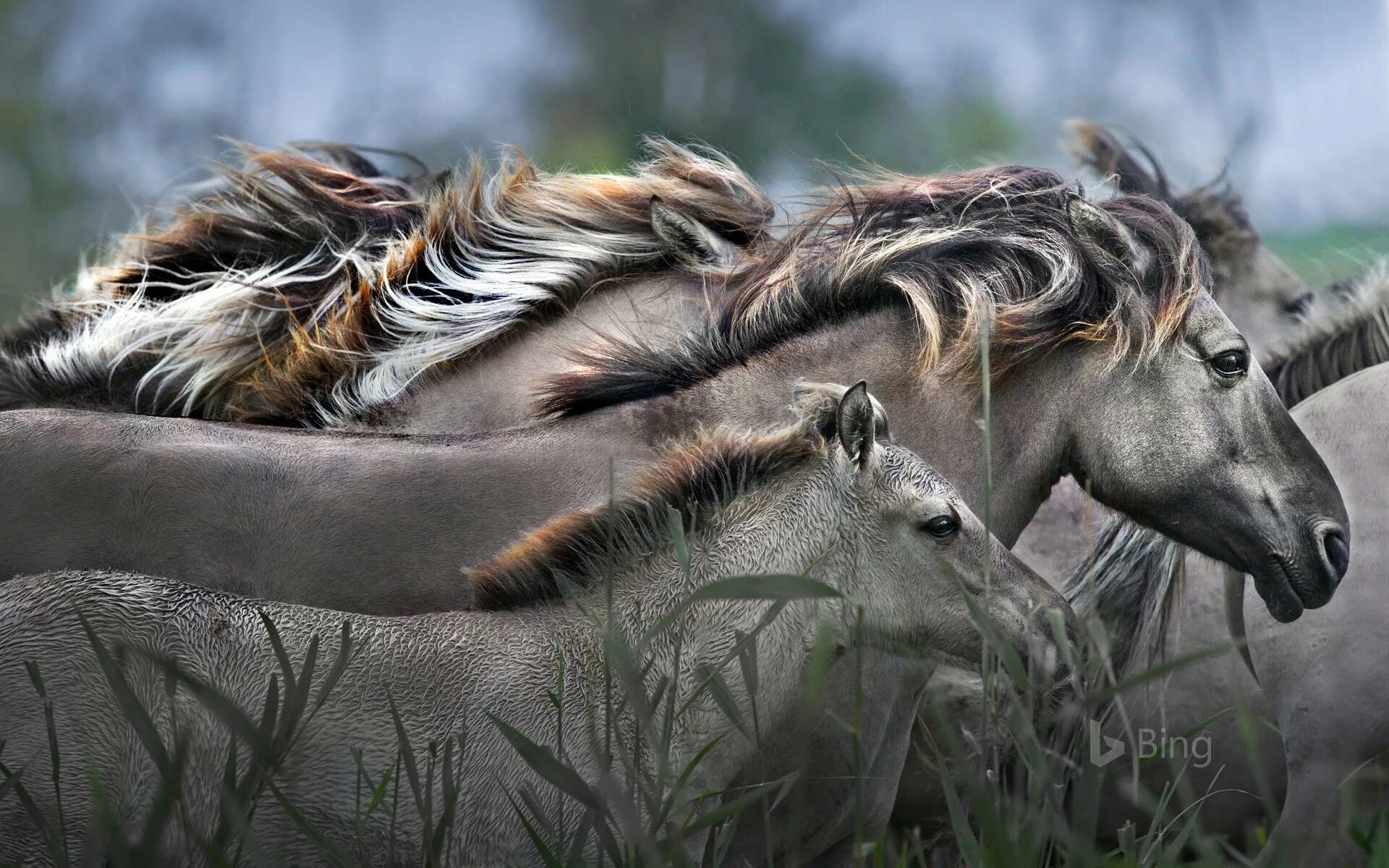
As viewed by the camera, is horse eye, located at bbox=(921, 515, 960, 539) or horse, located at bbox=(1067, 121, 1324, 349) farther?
horse, located at bbox=(1067, 121, 1324, 349)

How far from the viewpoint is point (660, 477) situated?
270 centimetres

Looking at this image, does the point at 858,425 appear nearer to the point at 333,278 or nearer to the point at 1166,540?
the point at 1166,540

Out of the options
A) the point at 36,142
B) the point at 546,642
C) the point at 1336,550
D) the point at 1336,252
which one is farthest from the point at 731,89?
the point at 546,642

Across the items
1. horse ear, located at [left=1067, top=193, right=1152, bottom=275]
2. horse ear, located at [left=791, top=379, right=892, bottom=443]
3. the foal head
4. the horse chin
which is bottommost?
the horse chin

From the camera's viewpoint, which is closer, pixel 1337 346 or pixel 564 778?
pixel 564 778

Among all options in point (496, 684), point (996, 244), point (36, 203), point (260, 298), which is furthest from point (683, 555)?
point (36, 203)

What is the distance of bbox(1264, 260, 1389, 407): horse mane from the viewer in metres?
4.25

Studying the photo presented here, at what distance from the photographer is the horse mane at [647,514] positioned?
2.59 m

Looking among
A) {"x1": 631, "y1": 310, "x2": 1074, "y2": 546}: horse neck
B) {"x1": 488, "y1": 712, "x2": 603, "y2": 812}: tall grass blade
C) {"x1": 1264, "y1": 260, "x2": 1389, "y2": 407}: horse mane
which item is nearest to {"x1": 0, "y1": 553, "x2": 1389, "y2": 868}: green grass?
{"x1": 488, "y1": 712, "x2": 603, "y2": 812}: tall grass blade

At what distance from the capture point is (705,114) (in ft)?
35.0

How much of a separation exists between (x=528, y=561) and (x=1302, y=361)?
299 cm

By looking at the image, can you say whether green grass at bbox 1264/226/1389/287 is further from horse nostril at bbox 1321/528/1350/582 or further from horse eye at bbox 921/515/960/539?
horse eye at bbox 921/515/960/539

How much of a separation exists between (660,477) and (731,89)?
32.9 ft

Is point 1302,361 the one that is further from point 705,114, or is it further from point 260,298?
point 705,114
